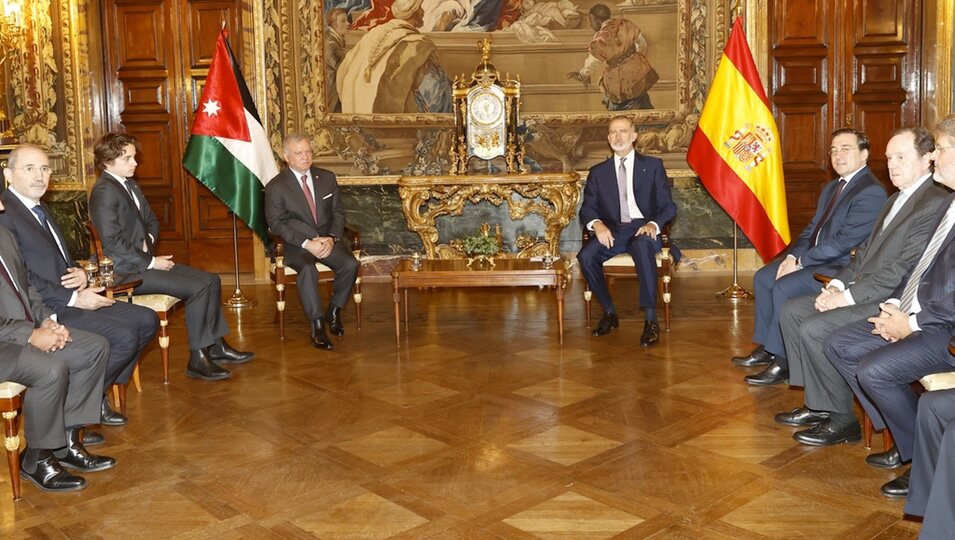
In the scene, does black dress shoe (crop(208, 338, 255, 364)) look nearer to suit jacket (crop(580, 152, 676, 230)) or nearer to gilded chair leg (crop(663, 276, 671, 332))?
suit jacket (crop(580, 152, 676, 230))

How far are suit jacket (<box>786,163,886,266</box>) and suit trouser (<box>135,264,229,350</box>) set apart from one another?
353cm

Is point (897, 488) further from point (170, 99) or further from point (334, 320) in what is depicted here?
point (170, 99)

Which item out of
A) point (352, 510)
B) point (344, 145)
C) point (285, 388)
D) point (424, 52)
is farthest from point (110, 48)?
point (352, 510)

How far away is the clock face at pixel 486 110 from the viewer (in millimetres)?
8719

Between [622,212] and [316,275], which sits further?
[622,212]

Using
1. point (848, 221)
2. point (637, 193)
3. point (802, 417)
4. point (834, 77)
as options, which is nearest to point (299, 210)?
point (637, 193)

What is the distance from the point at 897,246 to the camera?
165 inches

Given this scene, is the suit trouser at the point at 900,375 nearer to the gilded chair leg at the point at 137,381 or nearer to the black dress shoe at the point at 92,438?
the black dress shoe at the point at 92,438

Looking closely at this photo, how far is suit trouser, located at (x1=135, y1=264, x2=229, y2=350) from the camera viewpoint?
214 inches

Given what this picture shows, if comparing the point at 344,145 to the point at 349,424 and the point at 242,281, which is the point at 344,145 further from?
the point at 349,424

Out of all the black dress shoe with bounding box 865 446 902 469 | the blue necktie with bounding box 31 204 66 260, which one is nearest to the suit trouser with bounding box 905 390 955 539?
the black dress shoe with bounding box 865 446 902 469

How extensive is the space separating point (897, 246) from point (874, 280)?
0.19m

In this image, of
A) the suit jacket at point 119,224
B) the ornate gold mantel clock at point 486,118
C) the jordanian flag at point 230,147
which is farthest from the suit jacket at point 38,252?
the ornate gold mantel clock at point 486,118

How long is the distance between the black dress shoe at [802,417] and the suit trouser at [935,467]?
122cm
